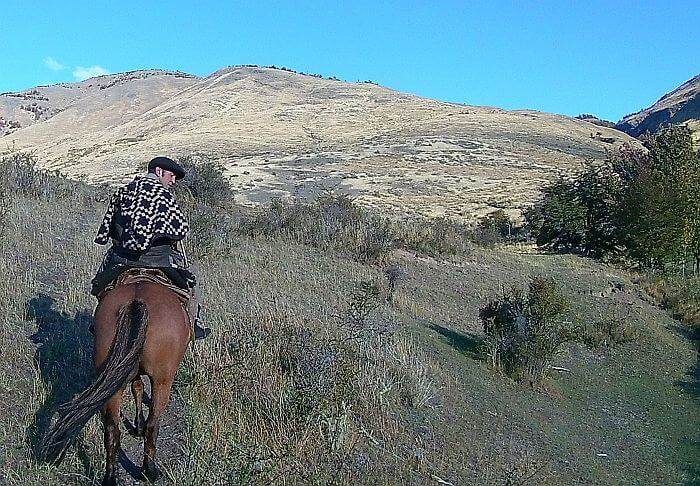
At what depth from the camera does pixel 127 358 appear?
423cm

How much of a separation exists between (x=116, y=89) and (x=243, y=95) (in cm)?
3096

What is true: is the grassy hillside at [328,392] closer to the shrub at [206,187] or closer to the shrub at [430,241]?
the shrub at [430,241]

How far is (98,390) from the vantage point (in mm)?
4152

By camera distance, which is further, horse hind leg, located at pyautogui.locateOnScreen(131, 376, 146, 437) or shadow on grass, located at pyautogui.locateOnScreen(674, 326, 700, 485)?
shadow on grass, located at pyautogui.locateOnScreen(674, 326, 700, 485)

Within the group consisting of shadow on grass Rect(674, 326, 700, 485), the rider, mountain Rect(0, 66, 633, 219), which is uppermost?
mountain Rect(0, 66, 633, 219)

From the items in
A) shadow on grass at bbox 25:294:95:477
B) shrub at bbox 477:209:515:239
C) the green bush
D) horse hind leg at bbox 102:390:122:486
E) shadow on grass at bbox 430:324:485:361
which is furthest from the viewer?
shrub at bbox 477:209:515:239

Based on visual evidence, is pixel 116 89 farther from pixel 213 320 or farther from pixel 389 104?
pixel 213 320

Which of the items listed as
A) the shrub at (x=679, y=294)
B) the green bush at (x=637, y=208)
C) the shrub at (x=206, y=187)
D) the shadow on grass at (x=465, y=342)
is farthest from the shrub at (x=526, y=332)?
the green bush at (x=637, y=208)

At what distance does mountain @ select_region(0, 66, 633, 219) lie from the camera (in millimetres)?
44688

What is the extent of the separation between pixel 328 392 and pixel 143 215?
235cm

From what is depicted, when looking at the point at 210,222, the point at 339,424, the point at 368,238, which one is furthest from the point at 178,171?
the point at 368,238

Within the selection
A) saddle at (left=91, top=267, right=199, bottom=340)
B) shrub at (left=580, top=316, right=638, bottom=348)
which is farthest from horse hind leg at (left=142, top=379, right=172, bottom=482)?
shrub at (left=580, top=316, right=638, bottom=348)

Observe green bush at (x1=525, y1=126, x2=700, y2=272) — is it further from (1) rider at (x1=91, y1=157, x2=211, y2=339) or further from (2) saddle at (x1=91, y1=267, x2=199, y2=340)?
(2) saddle at (x1=91, y1=267, x2=199, y2=340)

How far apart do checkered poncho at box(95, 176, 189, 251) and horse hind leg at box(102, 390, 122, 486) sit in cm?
120
